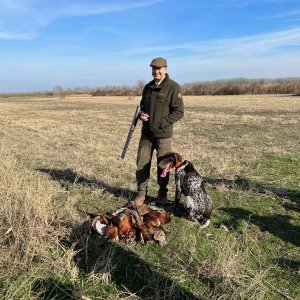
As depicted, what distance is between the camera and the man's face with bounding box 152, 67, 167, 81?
627cm

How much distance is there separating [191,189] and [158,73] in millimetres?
1818

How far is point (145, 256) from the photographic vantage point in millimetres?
4926

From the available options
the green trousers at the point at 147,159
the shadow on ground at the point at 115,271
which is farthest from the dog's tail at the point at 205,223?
the shadow on ground at the point at 115,271

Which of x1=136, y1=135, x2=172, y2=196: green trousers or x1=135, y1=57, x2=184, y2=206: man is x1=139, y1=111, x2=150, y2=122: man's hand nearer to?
x1=135, y1=57, x2=184, y2=206: man

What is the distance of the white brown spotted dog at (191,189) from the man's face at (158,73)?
1.19m

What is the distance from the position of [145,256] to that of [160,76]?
279cm

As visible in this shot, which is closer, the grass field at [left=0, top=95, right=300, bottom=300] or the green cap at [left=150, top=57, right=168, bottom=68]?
the grass field at [left=0, top=95, right=300, bottom=300]

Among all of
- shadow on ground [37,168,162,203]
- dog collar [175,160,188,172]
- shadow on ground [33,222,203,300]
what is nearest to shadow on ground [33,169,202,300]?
shadow on ground [33,222,203,300]

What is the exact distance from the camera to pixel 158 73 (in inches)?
248

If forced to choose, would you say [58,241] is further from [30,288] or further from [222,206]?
[222,206]

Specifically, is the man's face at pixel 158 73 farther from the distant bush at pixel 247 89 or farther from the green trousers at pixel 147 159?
the distant bush at pixel 247 89

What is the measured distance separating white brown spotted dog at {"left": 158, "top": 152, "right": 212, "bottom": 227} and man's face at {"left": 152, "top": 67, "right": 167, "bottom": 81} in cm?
119

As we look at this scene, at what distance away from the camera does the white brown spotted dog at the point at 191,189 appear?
5.95 meters

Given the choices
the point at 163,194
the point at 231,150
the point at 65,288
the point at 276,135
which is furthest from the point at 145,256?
the point at 276,135
